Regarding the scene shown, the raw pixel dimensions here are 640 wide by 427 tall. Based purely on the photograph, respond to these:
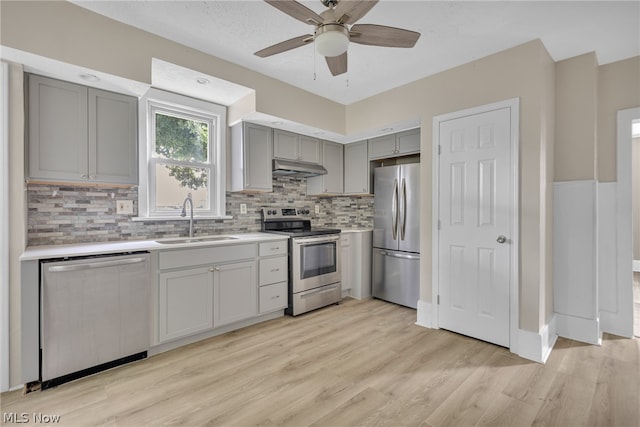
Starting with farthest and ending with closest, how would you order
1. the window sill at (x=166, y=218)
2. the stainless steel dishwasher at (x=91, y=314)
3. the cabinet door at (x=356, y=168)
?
the cabinet door at (x=356, y=168) < the window sill at (x=166, y=218) < the stainless steel dishwasher at (x=91, y=314)

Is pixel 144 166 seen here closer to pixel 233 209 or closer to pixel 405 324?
pixel 233 209

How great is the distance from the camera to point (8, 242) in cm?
194

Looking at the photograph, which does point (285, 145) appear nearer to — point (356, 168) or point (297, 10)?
point (356, 168)

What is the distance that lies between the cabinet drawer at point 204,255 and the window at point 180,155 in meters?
0.67

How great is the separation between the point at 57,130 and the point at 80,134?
13 centimetres

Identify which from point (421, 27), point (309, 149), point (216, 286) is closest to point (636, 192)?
point (421, 27)

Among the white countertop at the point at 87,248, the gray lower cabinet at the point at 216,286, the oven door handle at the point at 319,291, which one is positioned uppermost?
the white countertop at the point at 87,248

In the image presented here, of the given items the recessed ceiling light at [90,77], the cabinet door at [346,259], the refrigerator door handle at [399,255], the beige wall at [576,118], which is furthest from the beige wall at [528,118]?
the recessed ceiling light at [90,77]

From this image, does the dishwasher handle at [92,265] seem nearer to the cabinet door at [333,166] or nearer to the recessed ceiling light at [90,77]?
the recessed ceiling light at [90,77]

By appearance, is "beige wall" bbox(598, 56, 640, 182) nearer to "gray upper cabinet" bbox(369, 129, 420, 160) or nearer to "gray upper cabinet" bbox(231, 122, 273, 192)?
"gray upper cabinet" bbox(369, 129, 420, 160)

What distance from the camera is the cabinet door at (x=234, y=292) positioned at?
2785 mm

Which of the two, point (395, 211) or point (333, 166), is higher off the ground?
point (333, 166)

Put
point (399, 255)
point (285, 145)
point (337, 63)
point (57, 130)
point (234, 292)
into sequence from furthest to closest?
1. point (285, 145)
2. point (399, 255)
3. point (234, 292)
4. point (57, 130)
5. point (337, 63)

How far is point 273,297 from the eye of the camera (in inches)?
127
